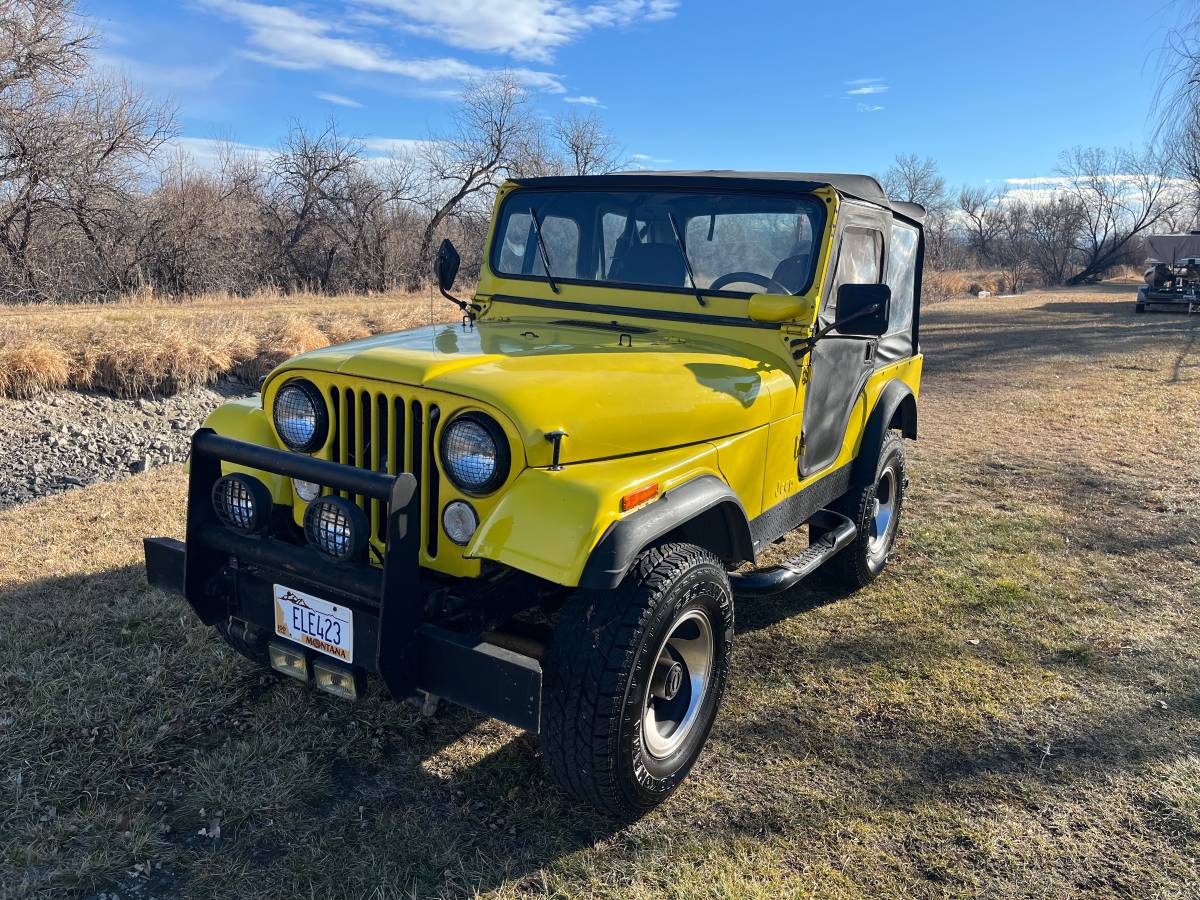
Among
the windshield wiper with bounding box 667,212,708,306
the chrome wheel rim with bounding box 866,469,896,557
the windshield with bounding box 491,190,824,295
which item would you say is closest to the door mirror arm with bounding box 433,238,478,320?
the windshield with bounding box 491,190,824,295

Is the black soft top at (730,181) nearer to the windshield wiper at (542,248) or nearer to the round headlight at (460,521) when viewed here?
the windshield wiper at (542,248)

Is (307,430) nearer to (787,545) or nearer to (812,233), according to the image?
(812,233)

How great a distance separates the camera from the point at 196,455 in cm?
273

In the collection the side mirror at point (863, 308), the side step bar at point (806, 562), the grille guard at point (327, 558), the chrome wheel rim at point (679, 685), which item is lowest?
the chrome wheel rim at point (679, 685)

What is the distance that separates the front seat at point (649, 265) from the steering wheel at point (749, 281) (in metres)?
0.16

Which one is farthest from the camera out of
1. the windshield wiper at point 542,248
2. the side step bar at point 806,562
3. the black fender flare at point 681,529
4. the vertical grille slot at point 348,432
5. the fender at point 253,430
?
the windshield wiper at point 542,248

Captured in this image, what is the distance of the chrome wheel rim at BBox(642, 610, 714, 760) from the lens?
2756 millimetres

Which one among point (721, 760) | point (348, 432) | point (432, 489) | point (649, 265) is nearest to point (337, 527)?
point (432, 489)

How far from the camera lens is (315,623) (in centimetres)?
258

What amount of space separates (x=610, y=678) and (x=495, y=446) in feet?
2.46

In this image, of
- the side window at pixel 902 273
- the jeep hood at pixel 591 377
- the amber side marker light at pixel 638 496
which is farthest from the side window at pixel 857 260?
the amber side marker light at pixel 638 496

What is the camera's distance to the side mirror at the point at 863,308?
3.28 metres

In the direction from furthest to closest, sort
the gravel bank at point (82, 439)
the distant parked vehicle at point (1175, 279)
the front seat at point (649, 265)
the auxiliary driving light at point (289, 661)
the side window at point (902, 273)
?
the distant parked vehicle at point (1175, 279), the gravel bank at point (82, 439), the side window at point (902, 273), the front seat at point (649, 265), the auxiliary driving light at point (289, 661)

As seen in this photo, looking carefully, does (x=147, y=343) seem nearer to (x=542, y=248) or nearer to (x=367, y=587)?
(x=542, y=248)
